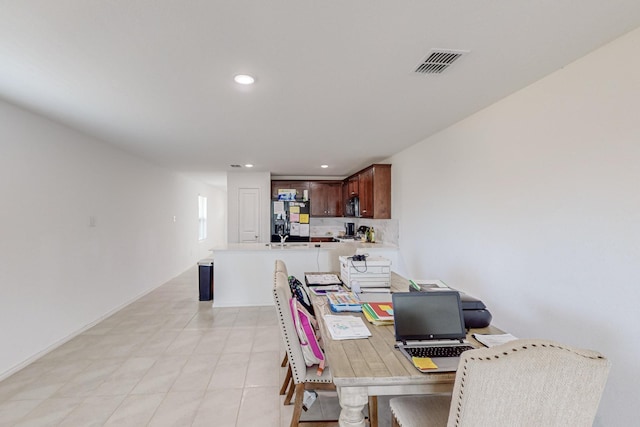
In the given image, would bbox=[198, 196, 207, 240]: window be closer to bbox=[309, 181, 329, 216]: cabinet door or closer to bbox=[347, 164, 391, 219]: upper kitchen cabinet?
bbox=[309, 181, 329, 216]: cabinet door

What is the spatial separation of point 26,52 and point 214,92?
1041 millimetres

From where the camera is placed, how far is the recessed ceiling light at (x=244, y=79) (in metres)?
2.03

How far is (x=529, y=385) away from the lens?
974 millimetres

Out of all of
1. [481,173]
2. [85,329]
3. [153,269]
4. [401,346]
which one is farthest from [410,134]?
[153,269]

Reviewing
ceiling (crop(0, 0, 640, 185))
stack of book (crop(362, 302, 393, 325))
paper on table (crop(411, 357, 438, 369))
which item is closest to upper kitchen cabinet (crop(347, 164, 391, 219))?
ceiling (crop(0, 0, 640, 185))

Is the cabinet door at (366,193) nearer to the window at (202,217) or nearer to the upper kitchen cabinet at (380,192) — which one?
the upper kitchen cabinet at (380,192)

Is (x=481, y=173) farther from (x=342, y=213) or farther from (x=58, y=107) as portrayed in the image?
(x=342, y=213)

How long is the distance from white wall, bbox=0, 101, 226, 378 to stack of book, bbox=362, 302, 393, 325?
299cm

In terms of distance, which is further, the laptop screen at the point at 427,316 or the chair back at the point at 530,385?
the laptop screen at the point at 427,316

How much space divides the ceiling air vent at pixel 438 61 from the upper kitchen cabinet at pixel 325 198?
5.03 m

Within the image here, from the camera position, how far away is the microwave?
5.68 m

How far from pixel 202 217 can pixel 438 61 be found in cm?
849

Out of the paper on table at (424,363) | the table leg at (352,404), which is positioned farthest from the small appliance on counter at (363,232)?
the table leg at (352,404)

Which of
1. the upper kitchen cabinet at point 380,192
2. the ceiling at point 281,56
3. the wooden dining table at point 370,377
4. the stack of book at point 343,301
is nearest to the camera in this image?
the wooden dining table at point 370,377
